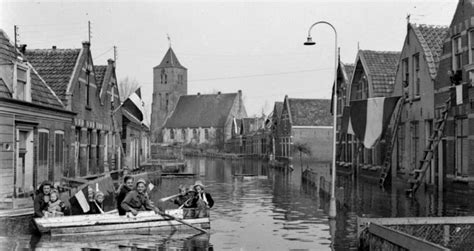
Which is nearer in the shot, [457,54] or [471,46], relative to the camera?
[471,46]

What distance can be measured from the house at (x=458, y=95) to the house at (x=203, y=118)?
9972 cm

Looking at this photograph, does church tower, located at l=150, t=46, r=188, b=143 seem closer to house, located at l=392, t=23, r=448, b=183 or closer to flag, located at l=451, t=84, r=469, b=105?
house, located at l=392, t=23, r=448, b=183

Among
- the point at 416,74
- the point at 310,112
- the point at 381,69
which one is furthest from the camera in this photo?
the point at 310,112

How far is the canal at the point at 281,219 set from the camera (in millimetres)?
13234

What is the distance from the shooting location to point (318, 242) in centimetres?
1342

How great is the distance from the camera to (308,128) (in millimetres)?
65188

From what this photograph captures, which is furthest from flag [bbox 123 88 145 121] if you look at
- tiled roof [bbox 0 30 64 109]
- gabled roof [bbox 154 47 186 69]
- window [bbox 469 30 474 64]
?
gabled roof [bbox 154 47 186 69]

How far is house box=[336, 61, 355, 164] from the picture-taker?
38.9 metres

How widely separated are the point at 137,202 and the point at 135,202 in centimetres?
6

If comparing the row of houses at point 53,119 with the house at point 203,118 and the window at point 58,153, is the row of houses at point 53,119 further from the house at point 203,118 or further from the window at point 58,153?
the house at point 203,118

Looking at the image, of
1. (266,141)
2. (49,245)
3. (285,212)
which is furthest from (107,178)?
(266,141)

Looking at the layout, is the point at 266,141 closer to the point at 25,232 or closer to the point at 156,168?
the point at 156,168

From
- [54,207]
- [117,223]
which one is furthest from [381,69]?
[54,207]

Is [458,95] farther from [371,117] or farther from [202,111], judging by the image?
[202,111]
